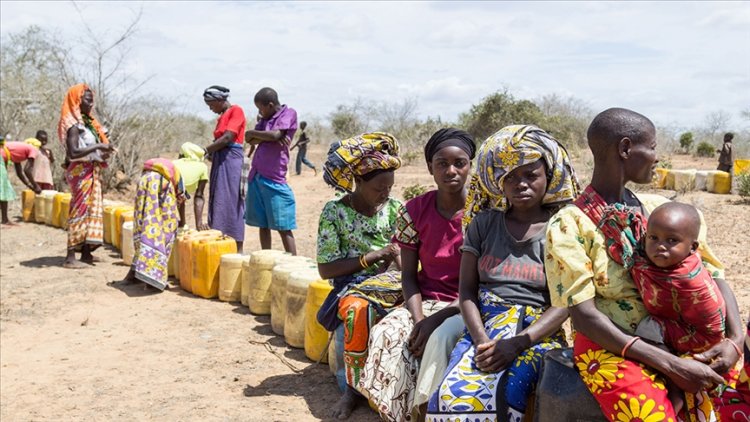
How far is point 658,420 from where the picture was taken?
210 cm

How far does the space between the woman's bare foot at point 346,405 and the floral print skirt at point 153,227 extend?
3415 millimetres

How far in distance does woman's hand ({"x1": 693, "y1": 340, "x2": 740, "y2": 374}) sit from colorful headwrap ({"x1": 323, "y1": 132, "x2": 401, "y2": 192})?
2.09 meters

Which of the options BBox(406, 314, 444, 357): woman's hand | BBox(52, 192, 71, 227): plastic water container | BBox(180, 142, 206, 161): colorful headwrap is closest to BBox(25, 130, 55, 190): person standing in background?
BBox(52, 192, 71, 227): plastic water container

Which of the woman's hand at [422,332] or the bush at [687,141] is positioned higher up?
the bush at [687,141]

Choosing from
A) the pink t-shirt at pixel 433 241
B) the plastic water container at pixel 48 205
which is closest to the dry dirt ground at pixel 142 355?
the pink t-shirt at pixel 433 241

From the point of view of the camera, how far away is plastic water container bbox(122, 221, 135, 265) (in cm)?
784

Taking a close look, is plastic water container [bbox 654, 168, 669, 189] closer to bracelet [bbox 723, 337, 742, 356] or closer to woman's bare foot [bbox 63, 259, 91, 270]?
woman's bare foot [bbox 63, 259, 91, 270]

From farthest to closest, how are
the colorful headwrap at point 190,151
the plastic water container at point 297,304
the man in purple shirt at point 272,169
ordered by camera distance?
the colorful headwrap at point 190,151 < the man in purple shirt at point 272,169 < the plastic water container at point 297,304

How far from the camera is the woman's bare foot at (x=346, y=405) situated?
3639mm

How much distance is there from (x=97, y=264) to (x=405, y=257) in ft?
18.5

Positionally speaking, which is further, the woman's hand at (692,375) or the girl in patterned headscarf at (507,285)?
the girl in patterned headscarf at (507,285)

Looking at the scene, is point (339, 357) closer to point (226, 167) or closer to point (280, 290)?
point (280, 290)

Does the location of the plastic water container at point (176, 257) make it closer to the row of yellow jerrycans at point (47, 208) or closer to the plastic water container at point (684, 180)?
the row of yellow jerrycans at point (47, 208)

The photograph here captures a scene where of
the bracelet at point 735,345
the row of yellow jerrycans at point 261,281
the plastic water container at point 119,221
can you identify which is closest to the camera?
the bracelet at point 735,345
